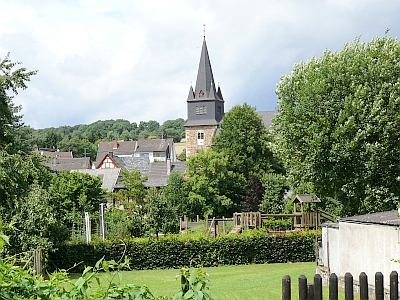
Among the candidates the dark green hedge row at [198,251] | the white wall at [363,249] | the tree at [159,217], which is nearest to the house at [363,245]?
the white wall at [363,249]

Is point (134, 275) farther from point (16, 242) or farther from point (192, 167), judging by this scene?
point (192, 167)

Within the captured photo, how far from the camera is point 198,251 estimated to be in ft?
87.0

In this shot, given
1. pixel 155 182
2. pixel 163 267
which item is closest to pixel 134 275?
pixel 163 267

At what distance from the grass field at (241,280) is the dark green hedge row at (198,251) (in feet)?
2.96

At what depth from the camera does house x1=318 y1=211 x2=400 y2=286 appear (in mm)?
11555

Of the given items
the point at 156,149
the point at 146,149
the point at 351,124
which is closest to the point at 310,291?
the point at 351,124

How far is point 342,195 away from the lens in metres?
26.0

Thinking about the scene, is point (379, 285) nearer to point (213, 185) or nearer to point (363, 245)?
point (363, 245)

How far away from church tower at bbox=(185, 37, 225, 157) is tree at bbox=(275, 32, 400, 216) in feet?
187

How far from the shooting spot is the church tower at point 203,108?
271 ft

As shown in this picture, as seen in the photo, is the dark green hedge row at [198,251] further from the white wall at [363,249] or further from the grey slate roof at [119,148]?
the grey slate roof at [119,148]

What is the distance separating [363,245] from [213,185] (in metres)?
43.7

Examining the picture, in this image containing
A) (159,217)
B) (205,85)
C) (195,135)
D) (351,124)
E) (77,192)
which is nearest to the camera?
(351,124)

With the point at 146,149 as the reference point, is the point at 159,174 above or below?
below
